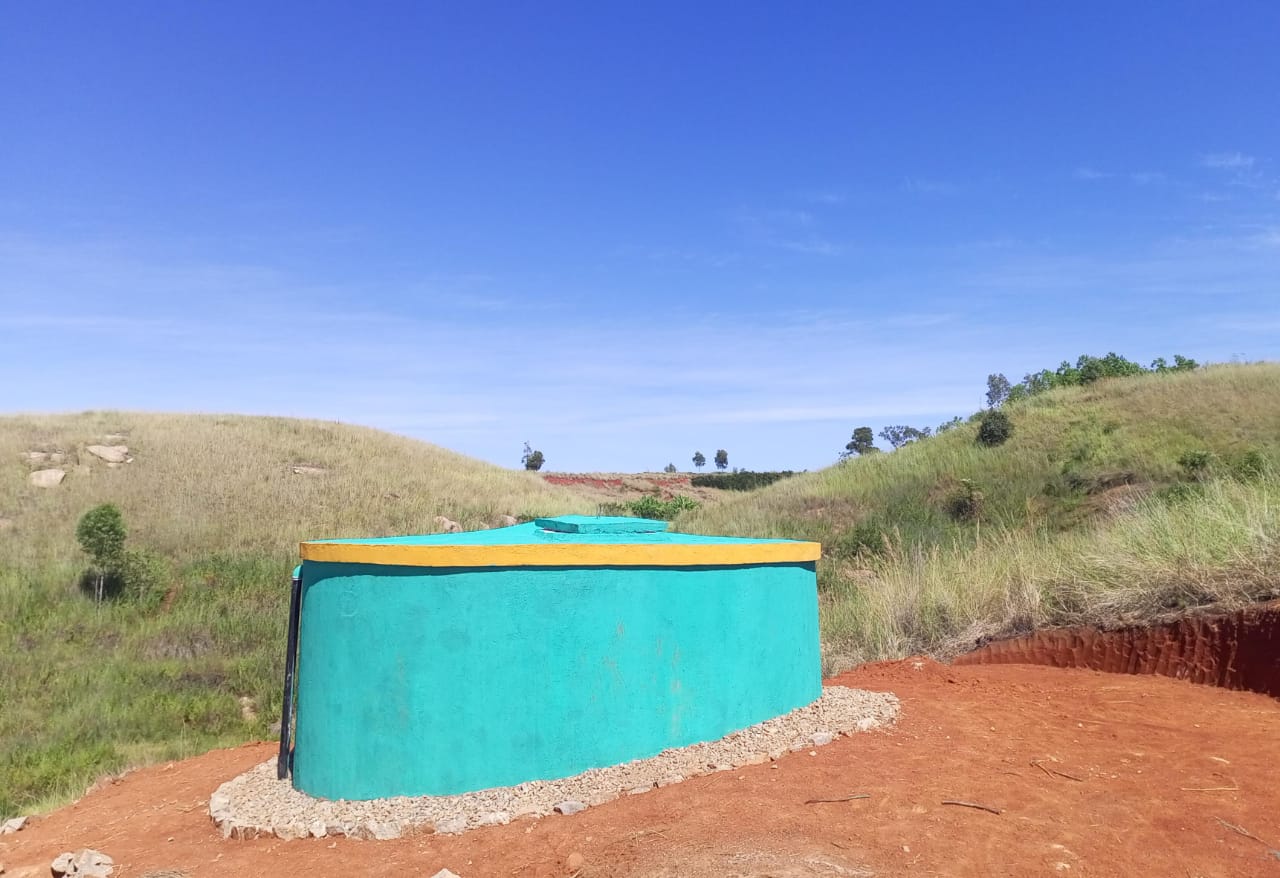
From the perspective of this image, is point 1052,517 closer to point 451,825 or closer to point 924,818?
point 924,818

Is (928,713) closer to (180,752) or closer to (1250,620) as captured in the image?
(1250,620)

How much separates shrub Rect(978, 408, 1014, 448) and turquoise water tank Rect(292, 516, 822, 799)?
739 inches

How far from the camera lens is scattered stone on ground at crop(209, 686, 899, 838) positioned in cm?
469

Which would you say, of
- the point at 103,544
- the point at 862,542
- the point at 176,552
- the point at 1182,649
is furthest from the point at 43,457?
the point at 1182,649

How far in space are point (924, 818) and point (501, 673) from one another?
7.39 feet

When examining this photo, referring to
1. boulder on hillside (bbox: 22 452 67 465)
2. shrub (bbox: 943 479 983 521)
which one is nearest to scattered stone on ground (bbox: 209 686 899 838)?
shrub (bbox: 943 479 983 521)

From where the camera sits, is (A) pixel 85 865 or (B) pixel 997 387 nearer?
(A) pixel 85 865

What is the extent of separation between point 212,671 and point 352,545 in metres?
7.87

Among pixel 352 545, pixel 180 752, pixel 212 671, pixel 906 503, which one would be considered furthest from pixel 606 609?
pixel 906 503

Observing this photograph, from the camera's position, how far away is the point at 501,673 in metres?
4.94

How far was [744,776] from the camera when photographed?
4805 millimetres

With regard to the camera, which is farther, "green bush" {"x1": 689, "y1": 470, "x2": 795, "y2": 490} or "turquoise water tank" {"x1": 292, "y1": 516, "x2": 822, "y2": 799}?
"green bush" {"x1": 689, "y1": 470, "x2": 795, "y2": 490}

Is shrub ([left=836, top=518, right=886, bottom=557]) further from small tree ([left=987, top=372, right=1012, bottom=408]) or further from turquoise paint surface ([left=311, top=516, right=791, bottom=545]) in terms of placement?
small tree ([left=987, top=372, right=1012, bottom=408])

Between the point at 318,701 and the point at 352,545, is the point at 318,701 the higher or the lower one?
the lower one
